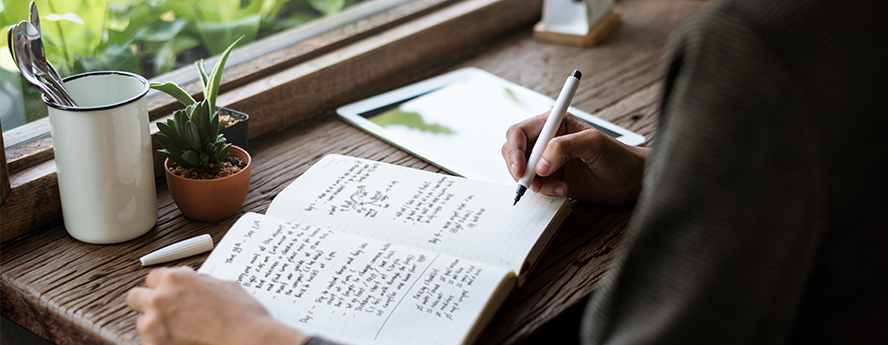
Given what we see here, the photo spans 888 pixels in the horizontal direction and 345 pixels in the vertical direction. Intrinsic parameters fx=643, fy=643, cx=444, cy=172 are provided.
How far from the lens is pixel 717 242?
0.44 meters

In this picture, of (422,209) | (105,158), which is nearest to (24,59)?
(105,158)

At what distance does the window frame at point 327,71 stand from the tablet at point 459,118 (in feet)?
0.20

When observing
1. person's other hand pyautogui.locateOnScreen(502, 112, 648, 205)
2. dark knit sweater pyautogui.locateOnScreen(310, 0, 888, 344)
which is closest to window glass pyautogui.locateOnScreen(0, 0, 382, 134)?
person's other hand pyautogui.locateOnScreen(502, 112, 648, 205)

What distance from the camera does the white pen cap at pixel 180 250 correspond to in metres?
0.72

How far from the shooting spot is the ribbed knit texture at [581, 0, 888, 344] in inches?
15.9

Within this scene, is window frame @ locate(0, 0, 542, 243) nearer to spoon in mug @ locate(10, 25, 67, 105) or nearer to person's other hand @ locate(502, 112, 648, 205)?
spoon in mug @ locate(10, 25, 67, 105)

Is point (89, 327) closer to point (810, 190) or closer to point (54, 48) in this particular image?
point (54, 48)

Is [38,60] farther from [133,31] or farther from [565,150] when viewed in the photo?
[565,150]

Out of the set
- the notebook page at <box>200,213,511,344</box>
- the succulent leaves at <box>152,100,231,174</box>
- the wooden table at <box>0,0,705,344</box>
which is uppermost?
the succulent leaves at <box>152,100,231,174</box>

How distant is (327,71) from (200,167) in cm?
38

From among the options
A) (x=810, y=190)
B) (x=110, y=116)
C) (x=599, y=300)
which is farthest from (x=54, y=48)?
(x=810, y=190)

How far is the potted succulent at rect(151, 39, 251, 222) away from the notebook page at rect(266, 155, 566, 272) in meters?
0.06

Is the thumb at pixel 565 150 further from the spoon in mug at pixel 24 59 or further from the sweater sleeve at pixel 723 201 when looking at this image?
the spoon in mug at pixel 24 59

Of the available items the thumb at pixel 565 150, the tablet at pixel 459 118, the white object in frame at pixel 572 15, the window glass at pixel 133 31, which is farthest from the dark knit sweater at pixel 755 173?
the white object in frame at pixel 572 15
